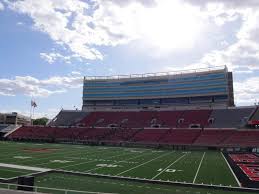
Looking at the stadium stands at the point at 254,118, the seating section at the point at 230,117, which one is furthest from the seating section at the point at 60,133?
the stadium stands at the point at 254,118

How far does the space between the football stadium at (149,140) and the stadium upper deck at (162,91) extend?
233 millimetres

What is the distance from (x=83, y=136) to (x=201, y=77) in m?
31.4

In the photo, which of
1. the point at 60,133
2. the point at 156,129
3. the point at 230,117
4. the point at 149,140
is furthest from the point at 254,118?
the point at 60,133

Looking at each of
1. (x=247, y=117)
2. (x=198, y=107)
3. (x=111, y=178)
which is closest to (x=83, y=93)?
(x=198, y=107)

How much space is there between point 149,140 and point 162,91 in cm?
2375

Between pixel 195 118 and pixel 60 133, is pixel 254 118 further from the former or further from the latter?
pixel 60 133

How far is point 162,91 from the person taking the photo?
2916 inches

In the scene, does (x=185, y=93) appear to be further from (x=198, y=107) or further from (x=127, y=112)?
(x=127, y=112)

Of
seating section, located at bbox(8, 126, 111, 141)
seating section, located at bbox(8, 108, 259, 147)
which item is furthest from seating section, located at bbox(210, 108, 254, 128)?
seating section, located at bbox(8, 126, 111, 141)

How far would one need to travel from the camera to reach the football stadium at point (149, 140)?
→ 59.2 ft

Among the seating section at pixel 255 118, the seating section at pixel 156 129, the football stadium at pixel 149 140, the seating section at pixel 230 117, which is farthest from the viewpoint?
the seating section at pixel 230 117

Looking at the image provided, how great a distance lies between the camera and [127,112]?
7231cm

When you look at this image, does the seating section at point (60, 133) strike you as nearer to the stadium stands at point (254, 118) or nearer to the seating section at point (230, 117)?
the seating section at point (230, 117)

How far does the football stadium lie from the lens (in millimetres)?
18031
